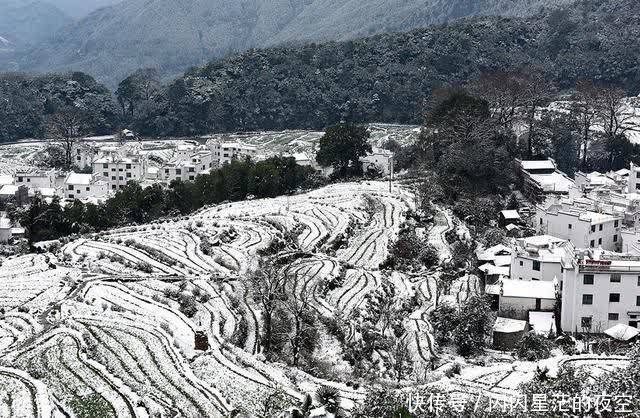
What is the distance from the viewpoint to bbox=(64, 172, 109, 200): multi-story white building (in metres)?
62.9

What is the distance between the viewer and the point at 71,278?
104 ft

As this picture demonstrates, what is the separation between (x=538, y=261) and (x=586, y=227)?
6792 millimetres

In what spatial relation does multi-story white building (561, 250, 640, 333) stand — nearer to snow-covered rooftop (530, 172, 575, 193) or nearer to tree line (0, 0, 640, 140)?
snow-covered rooftop (530, 172, 575, 193)

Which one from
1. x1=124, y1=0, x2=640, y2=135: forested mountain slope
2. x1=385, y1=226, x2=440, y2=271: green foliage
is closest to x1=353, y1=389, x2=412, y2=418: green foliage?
x1=385, y1=226, x2=440, y2=271: green foliage

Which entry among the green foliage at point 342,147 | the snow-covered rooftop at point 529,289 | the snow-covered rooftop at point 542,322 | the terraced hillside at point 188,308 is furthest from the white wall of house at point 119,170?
the snow-covered rooftop at point 542,322

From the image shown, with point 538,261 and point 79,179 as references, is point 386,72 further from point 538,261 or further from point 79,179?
point 538,261

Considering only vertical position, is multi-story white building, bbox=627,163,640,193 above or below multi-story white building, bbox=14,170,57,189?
above

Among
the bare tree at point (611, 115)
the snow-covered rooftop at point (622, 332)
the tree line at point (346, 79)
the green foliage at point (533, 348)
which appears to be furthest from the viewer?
the tree line at point (346, 79)

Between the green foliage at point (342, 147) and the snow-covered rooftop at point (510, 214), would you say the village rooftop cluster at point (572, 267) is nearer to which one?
the snow-covered rooftop at point (510, 214)

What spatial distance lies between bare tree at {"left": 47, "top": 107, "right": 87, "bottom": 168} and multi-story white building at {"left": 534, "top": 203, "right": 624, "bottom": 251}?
53032 millimetres

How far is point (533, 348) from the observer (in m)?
27.2

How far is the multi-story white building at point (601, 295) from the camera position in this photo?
29734 millimetres

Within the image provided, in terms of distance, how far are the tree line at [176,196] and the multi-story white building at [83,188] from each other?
18.2 feet

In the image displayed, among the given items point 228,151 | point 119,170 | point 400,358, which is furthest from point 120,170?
point 400,358
